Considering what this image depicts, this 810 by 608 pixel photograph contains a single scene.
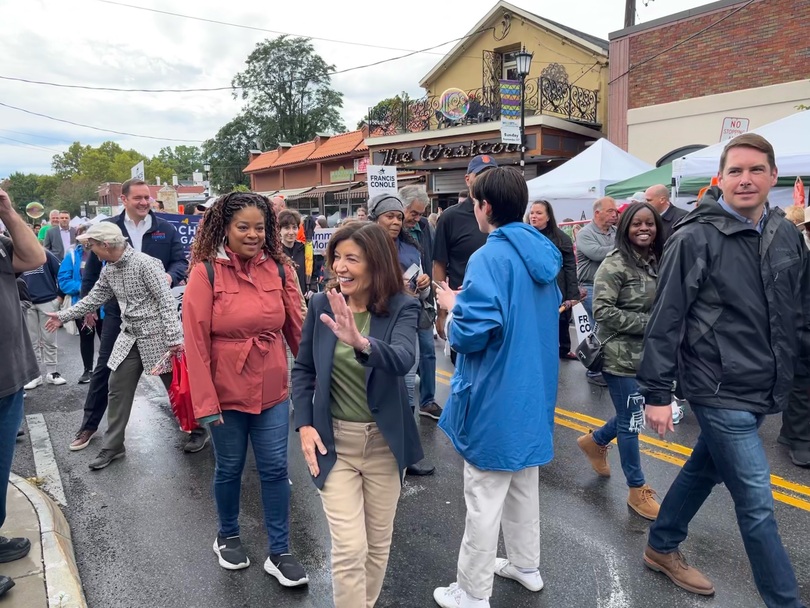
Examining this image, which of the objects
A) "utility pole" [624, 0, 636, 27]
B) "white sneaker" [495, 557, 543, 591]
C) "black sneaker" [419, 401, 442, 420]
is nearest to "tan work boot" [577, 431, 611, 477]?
"white sneaker" [495, 557, 543, 591]

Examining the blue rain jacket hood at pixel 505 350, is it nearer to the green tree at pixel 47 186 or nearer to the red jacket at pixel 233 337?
the red jacket at pixel 233 337

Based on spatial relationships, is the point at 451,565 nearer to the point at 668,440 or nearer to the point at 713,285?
the point at 713,285

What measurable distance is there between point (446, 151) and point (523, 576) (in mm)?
17580

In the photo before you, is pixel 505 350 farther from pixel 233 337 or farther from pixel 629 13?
pixel 629 13

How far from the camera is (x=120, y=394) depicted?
4.64 meters

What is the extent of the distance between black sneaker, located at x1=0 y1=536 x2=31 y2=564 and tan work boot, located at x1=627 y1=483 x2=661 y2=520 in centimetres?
346

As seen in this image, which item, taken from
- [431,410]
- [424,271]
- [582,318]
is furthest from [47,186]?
[431,410]

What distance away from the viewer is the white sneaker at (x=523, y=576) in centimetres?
291

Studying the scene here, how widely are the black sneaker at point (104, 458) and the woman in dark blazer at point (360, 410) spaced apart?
2.91 metres

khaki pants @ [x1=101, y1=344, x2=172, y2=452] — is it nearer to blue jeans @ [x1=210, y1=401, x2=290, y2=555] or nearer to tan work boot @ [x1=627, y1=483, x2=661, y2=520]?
blue jeans @ [x1=210, y1=401, x2=290, y2=555]

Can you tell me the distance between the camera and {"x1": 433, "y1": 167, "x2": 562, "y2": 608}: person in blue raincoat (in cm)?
245

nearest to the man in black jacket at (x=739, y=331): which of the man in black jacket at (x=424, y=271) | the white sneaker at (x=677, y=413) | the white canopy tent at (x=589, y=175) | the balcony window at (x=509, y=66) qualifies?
the white sneaker at (x=677, y=413)

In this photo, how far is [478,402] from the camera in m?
2.51

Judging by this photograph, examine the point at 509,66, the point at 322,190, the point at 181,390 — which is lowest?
the point at 181,390
